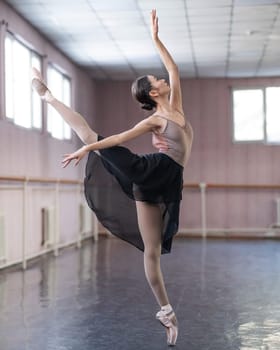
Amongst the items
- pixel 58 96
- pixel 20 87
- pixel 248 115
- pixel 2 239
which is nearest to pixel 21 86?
pixel 20 87

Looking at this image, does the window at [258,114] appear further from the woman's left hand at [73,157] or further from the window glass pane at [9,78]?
the woman's left hand at [73,157]

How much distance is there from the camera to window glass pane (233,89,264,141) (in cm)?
926

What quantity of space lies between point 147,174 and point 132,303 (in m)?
1.45

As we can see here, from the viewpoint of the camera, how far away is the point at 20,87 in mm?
6051

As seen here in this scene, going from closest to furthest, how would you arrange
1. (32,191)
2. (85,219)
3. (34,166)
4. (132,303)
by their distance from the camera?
(132,303)
(32,191)
(34,166)
(85,219)

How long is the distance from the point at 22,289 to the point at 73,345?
1674 millimetres

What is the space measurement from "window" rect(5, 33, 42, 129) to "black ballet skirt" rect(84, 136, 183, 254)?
305 centimetres

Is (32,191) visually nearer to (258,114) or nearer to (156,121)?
(156,121)

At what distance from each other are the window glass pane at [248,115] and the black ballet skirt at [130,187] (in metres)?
Result: 6.80

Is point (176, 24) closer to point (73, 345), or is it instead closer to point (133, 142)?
point (133, 142)

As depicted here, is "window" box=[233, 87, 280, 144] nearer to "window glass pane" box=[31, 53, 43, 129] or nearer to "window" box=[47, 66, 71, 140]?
"window" box=[47, 66, 71, 140]

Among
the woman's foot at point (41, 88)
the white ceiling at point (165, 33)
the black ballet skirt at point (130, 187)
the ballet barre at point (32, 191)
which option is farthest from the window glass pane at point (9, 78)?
the black ballet skirt at point (130, 187)

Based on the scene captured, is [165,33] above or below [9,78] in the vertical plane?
above

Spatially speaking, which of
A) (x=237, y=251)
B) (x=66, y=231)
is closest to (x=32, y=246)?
(x=66, y=231)
